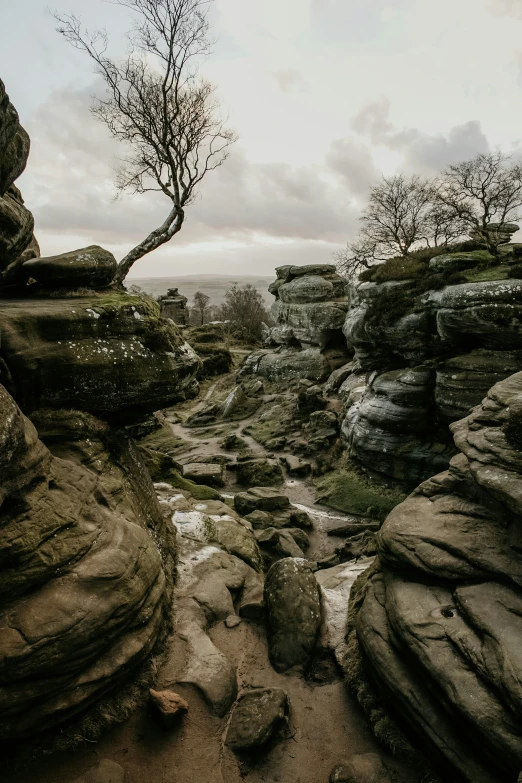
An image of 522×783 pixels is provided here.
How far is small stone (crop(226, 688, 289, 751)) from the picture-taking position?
8430mm

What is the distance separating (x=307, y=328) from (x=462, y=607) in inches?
1376

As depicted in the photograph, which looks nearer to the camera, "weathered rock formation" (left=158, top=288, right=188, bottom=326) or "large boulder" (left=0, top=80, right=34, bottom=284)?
"large boulder" (left=0, top=80, right=34, bottom=284)

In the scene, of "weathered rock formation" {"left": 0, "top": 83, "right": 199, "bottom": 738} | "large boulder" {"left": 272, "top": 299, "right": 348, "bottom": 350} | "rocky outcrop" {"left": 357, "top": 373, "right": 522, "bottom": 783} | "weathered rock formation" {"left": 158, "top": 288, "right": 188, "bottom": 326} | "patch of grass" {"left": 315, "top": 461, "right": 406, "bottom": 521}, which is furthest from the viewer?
"weathered rock formation" {"left": 158, "top": 288, "right": 188, "bottom": 326}

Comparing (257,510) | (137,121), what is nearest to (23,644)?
(257,510)

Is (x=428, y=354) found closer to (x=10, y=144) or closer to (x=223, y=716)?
(x=223, y=716)

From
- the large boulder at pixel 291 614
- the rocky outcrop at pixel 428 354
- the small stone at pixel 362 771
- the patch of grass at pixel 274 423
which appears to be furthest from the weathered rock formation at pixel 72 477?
the patch of grass at pixel 274 423

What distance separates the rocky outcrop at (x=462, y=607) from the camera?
23.1 ft

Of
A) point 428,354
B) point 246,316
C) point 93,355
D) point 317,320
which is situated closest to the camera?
point 93,355

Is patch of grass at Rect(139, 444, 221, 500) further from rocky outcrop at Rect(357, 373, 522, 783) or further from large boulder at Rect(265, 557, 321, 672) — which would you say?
rocky outcrop at Rect(357, 373, 522, 783)

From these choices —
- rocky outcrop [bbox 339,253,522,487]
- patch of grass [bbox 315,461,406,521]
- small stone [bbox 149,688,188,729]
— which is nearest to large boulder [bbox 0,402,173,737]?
small stone [bbox 149,688,188,729]

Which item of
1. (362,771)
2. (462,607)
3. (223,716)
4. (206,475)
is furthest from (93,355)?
(206,475)

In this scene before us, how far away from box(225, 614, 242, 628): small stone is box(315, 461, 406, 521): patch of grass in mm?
12017

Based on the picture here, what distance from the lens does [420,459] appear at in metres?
22.7

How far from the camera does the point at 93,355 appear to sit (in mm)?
10297
